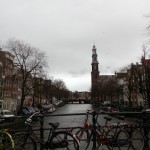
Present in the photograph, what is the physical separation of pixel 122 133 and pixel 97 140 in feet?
2.55

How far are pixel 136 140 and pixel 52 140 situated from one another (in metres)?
2.45

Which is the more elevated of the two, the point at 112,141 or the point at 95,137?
the point at 95,137

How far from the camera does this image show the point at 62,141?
8711 mm

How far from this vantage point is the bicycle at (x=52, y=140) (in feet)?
28.0

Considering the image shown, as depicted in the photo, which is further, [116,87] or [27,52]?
[116,87]

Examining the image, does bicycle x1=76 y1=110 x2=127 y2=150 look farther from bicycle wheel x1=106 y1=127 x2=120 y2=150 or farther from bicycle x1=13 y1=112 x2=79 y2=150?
bicycle x1=13 y1=112 x2=79 y2=150

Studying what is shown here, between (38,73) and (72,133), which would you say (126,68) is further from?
(72,133)

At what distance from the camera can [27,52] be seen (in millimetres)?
55031

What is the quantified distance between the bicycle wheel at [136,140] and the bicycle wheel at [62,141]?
1.73 meters

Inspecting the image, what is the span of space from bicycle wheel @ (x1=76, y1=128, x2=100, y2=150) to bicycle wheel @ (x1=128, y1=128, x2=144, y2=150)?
98 cm

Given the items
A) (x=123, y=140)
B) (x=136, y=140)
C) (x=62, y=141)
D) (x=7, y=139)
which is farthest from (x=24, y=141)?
(x=136, y=140)

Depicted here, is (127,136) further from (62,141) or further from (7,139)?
(7,139)

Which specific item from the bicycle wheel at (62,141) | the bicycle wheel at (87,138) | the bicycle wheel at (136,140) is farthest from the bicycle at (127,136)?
the bicycle wheel at (62,141)

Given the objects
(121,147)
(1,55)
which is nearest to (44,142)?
Result: (121,147)
